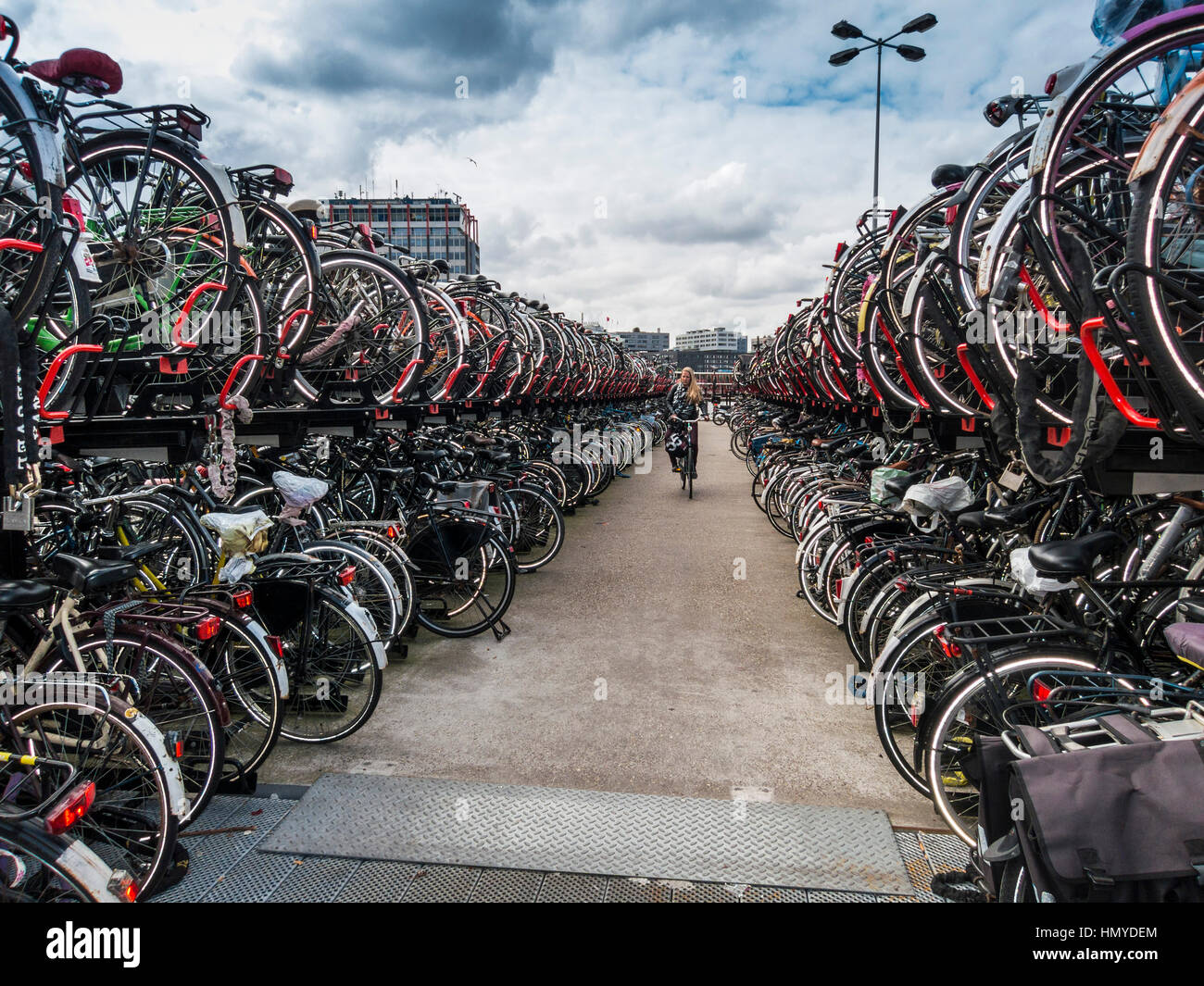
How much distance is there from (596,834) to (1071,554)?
2.02m

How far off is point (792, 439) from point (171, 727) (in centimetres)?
833

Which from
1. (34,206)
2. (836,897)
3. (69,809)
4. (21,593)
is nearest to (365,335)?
(34,206)

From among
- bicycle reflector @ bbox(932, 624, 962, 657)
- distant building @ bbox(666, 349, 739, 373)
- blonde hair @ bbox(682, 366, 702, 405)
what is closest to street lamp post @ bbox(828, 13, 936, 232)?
blonde hair @ bbox(682, 366, 702, 405)

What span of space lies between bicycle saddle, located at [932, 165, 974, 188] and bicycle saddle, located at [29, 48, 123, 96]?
467cm

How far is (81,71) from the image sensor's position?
343cm

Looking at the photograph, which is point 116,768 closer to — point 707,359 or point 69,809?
point 69,809

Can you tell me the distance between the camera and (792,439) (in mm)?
9945

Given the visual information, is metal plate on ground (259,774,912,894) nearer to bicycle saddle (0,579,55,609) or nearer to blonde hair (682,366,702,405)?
bicycle saddle (0,579,55,609)

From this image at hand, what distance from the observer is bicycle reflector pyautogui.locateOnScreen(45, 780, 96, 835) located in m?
1.95

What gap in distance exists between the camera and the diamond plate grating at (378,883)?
250cm

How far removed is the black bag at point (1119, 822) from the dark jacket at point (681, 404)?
10.3m

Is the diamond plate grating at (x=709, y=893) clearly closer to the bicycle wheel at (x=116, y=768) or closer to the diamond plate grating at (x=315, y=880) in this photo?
the diamond plate grating at (x=315, y=880)
